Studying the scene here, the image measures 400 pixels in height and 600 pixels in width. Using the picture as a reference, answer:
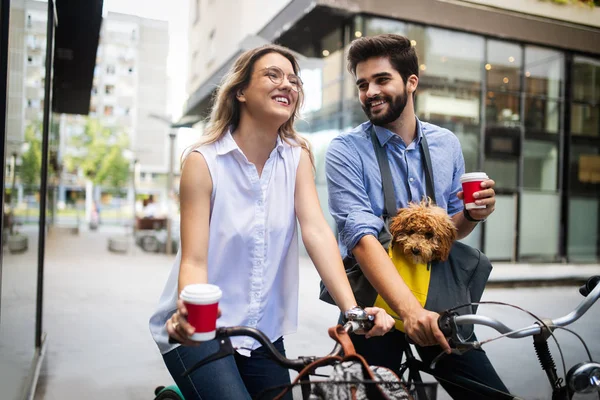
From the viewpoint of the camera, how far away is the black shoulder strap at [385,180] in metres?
1.92

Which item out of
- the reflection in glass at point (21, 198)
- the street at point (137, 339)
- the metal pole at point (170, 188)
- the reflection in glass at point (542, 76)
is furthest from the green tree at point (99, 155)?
the reflection in glass at point (21, 198)

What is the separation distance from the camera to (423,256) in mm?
1777

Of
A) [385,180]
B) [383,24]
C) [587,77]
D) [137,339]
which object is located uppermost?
[383,24]

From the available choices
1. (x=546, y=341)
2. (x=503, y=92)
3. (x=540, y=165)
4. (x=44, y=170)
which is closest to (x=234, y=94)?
(x=546, y=341)

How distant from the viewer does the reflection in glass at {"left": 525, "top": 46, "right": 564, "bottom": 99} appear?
Answer: 6.89 m

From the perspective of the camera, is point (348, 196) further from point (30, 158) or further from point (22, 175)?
point (30, 158)

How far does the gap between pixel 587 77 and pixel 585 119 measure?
184 centimetres

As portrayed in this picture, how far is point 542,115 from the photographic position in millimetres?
10508

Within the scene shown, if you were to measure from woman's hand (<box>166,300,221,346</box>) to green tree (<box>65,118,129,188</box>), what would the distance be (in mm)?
26705

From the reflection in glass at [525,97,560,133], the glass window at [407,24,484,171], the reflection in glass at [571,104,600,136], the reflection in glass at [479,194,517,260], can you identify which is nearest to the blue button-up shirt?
the reflection in glass at [571,104,600,136]

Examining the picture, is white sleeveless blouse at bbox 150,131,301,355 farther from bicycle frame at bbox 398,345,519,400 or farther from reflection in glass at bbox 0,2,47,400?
reflection in glass at bbox 0,2,47,400

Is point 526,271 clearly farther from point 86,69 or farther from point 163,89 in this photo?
point 86,69

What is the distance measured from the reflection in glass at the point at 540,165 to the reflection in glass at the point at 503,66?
6.00ft

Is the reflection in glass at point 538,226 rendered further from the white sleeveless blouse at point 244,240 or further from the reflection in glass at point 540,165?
the white sleeveless blouse at point 244,240
